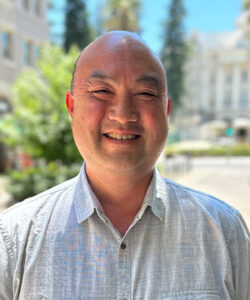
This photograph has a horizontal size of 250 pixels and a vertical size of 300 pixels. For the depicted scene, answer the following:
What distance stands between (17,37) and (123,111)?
20.4 m

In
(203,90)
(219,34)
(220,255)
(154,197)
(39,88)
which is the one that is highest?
(219,34)

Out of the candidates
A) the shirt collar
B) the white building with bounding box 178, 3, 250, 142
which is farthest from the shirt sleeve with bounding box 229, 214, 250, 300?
the white building with bounding box 178, 3, 250, 142

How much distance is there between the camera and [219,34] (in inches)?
2894

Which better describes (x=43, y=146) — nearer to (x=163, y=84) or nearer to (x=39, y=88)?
(x=39, y=88)

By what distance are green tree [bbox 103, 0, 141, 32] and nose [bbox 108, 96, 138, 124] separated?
920 centimetres

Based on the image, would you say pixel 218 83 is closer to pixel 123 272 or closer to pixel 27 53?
pixel 27 53

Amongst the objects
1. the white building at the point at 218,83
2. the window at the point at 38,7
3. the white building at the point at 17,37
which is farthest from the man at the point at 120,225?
the white building at the point at 218,83

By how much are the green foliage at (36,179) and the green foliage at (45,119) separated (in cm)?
91

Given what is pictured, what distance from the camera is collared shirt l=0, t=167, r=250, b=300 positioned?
1412mm

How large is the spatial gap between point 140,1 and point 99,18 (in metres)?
10.3

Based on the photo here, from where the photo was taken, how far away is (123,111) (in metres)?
1.42

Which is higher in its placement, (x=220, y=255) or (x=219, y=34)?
(x=219, y=34)

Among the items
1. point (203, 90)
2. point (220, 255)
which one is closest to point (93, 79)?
point (220, 255)

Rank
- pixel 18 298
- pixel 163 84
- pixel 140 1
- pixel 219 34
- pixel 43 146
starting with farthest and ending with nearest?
pixel 219 34 < pixel 140 1 < pixel 43 146 < pixel 163 84 < pixel 18 298
